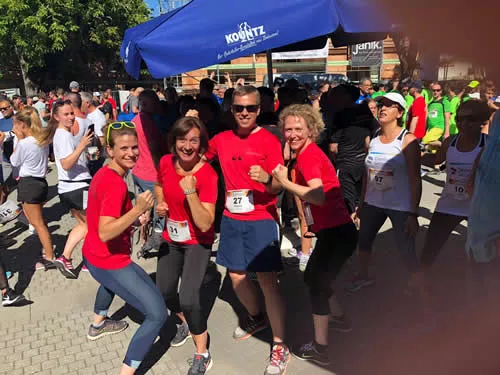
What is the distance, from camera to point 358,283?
3932mm

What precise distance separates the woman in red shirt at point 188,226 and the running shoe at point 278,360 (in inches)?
17.5

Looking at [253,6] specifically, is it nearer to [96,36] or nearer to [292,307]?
[292,307]

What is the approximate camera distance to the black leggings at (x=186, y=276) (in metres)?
2.72

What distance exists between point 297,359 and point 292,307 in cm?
71

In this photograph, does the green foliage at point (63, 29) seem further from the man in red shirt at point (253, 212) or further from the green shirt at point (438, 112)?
the man in red shirt at point (253, 212)

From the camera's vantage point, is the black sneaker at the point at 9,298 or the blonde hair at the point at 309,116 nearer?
the blonde hair at the point at 309,116

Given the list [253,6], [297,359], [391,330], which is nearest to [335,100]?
[253,6]

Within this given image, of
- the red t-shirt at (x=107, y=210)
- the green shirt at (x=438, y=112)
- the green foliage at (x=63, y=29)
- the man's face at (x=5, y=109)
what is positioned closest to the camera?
the red t-shirt at (x=107, y=210)

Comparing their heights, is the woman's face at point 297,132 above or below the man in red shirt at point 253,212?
above

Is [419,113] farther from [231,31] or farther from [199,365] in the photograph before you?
[199,365]

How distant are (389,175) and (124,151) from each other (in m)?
2.09

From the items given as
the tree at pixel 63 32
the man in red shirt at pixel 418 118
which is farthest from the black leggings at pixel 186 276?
the tree at pixel 63 32

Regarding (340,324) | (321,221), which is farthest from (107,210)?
(340,324)

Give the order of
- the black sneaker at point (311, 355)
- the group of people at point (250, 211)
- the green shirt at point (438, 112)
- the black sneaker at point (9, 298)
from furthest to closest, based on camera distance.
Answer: the green shirt at point (438, 112) → the black sneaker at point (9, 298) → the black sneaker at point (311, 355) → the group of people at point (250, 211)
